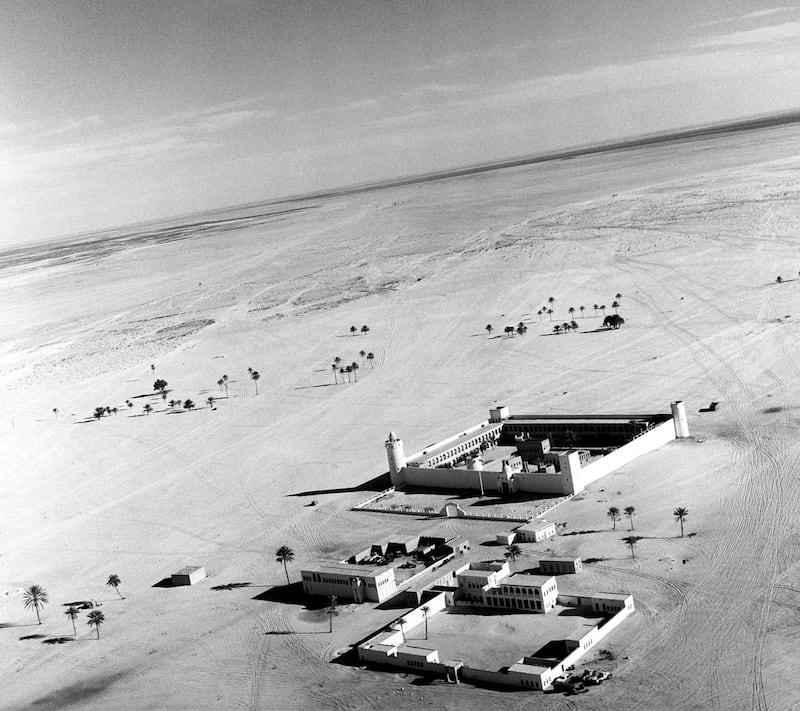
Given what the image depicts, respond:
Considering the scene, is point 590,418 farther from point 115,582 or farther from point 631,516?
point 115,582

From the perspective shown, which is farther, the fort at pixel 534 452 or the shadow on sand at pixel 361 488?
the shadow on sand at pixel 361 488

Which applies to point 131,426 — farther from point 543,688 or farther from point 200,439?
point 543,688

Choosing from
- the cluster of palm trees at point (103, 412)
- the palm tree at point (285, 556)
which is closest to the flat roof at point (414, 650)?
the palm tree at point (285, 556)

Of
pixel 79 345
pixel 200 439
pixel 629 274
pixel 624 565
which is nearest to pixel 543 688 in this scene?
pixel 624 565

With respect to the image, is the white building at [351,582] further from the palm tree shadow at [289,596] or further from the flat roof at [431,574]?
the flat roof at [431,574]

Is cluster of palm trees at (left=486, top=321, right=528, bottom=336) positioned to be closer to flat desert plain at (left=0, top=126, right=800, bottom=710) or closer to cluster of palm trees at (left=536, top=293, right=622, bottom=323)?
flat desert plain at (left=0, top=126, right=800, bottom=710)

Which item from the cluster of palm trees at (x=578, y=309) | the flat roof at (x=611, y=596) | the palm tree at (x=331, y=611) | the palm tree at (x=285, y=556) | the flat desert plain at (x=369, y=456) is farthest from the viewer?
the cluster of palm trees at (x=578, y=309)
